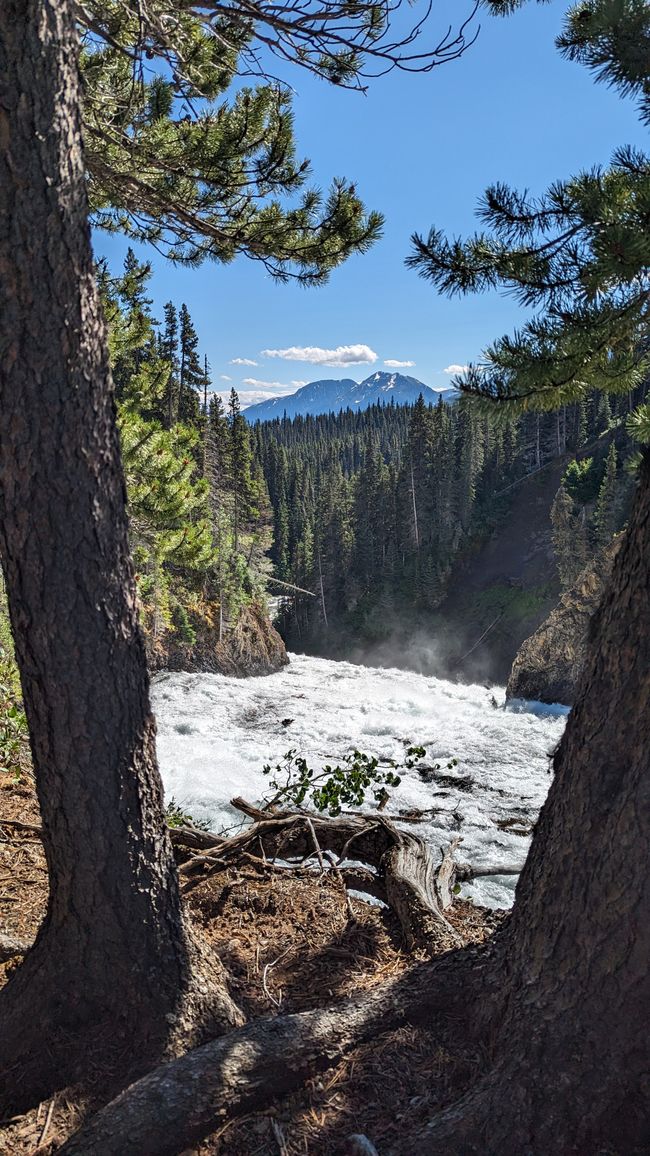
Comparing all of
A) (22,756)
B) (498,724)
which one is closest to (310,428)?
(498,724)

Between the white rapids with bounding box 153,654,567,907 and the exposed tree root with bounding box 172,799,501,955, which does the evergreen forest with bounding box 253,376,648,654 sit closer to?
the white rapids with bounding box 153,654,567,907

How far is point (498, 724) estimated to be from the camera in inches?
604

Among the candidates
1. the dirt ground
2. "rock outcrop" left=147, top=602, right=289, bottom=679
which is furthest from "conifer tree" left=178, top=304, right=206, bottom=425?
the dirt ground

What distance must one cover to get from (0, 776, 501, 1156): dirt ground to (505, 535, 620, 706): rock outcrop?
2048 centimetres

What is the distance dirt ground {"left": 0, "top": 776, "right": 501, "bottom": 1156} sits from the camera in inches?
79.0

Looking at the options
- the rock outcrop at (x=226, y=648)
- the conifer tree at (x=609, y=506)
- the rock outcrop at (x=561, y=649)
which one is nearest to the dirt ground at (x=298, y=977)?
the rock outcrop at (x=226, y=648)

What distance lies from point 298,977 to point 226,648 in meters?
22.4

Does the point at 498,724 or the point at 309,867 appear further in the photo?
the point at 498,724

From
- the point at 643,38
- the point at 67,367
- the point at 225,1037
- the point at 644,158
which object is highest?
the point at 643,38

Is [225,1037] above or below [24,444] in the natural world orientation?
below

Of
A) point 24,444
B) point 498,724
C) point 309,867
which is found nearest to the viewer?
point 24,444

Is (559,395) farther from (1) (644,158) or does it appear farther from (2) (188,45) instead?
(2) (188,45)

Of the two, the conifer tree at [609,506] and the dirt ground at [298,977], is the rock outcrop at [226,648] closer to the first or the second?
the conifer tree at [609,506]

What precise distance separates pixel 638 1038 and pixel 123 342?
820cm
